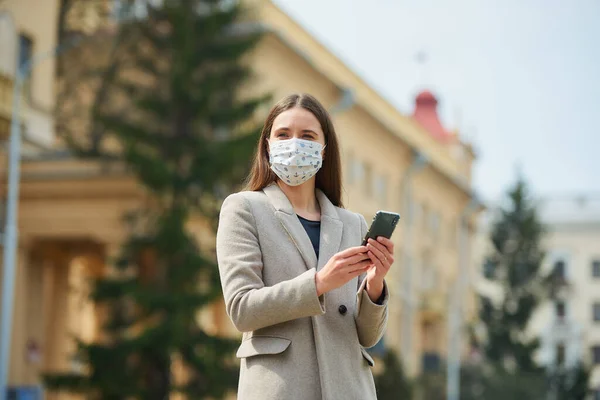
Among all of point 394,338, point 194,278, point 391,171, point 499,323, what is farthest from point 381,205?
point 194,278

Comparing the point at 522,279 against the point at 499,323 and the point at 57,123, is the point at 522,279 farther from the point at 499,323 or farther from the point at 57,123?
the point at 57,123

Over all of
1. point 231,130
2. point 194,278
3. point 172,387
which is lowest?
point 172,387

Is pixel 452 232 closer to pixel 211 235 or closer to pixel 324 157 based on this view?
pixel 211 235

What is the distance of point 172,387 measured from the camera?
23656 millimetres

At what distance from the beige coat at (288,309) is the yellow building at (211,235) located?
64.9 ft

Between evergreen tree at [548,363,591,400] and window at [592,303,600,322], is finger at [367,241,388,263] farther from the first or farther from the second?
window at [592,303,600,322]

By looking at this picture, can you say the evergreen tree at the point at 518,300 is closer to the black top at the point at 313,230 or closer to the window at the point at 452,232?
the window at the point at 452,232

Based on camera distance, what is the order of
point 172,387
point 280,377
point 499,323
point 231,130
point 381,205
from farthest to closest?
point 499,323
point 381,205
point 231,130
point 172,387
point 280,377

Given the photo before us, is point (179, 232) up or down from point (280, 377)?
up

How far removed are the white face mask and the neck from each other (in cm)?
5

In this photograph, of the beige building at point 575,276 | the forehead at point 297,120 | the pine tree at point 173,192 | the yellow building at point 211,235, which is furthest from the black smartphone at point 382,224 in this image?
the beige building at point 575,276

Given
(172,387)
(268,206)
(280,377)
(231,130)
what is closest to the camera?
(280,377)

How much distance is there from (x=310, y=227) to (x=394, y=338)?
42285 millimetres

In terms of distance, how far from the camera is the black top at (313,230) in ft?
12.8
